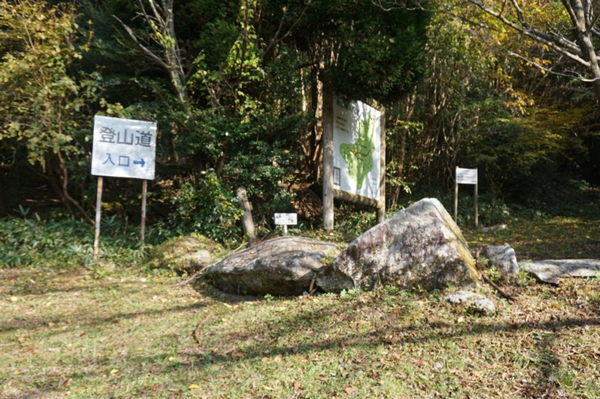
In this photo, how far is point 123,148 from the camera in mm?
7590

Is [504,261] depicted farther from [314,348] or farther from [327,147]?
[327,147]

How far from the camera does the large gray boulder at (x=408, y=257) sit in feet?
15.8

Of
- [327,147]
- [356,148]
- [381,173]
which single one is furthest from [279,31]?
[381,173]

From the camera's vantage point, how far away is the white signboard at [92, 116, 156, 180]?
292 inches

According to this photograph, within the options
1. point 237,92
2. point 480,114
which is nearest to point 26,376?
point 237,92

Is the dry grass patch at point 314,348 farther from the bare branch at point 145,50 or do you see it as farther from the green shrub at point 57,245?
the bare branch at point 145,50

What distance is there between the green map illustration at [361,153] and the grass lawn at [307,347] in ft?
16.5

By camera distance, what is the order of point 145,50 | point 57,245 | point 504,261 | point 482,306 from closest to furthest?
point 482,306 → point 504,261 → point 57,245 → point 145,50

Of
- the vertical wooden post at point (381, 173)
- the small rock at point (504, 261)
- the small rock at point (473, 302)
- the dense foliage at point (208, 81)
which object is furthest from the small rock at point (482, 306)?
the vertical wooden post at point (381, 173)

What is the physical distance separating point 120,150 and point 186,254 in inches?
86.9

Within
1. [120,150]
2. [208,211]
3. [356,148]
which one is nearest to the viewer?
[120,150]

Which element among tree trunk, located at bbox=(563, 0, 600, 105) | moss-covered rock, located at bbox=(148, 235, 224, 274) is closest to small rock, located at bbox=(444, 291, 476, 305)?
tree trunk, located at bbox=(563, 0, 600, 105)

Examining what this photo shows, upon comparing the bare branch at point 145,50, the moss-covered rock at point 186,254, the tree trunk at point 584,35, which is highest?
the bare branch at point 145,50

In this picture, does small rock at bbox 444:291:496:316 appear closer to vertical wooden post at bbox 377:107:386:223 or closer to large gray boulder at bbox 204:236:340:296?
large gray boulder at bbox 204:236:340:296
